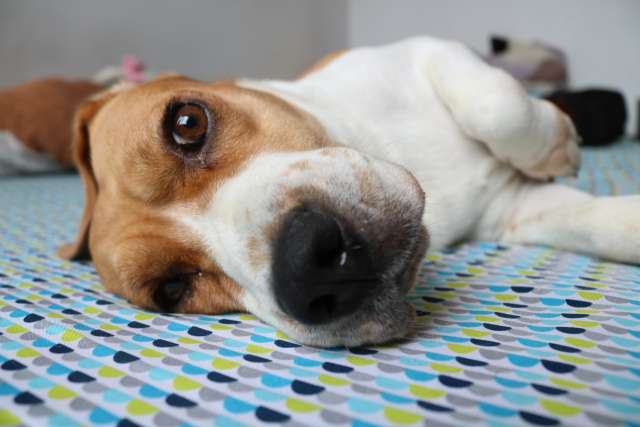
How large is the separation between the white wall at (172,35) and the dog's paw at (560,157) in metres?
5.86

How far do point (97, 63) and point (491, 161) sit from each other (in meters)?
5.83

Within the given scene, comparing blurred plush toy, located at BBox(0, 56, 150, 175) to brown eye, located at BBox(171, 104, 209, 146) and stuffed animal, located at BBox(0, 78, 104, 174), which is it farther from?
brown eye, located at BBox(171, 104, 209, 146)

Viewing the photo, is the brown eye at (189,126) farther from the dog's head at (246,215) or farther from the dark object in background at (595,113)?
the dark object in background at (595,113)

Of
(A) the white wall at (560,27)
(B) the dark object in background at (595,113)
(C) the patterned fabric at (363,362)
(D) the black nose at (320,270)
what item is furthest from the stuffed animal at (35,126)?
(A) the white wall at (560,27)

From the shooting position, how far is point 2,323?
4.07 ft

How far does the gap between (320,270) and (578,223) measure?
44.0 inches

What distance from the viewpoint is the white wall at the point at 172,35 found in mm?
5754

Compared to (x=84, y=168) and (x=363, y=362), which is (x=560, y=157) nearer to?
(x=363, y=362)

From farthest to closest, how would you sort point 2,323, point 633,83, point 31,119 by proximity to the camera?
1. point 633,83
2. point 31,119
3. point 2,323

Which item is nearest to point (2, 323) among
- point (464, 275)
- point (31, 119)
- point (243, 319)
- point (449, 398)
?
point (243, 319)

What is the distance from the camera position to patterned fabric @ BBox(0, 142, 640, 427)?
2.51 ft

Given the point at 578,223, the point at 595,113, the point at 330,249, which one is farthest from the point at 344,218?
the point at 595,113

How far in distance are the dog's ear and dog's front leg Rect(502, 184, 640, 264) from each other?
63.3 inches

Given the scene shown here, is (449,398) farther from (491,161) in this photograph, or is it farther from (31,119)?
(31,119)
